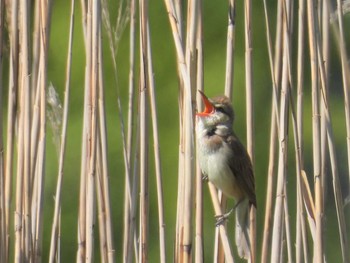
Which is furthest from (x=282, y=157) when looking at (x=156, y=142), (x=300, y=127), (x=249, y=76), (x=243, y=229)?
(x=243, y=229)

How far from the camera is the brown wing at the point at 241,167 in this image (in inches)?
130

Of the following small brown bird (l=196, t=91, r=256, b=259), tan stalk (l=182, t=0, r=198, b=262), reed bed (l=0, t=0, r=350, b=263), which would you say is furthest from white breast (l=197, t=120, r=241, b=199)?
tan stalk (l=182, t=0, r=198, b=262)

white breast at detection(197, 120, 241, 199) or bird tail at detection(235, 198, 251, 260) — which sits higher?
white breast at detection(197, 120, 241, 199)

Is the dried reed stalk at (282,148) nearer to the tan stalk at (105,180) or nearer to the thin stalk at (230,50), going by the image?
the thin stalk at (230,50)

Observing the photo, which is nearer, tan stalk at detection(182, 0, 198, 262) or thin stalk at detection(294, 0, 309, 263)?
tan stalk at detection(182, 0, 198, 262)

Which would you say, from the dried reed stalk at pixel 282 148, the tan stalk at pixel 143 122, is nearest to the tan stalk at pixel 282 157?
the dried reed stalk at pixel 282 148

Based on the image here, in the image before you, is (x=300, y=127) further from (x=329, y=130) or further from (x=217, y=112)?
(x=217, y=112)

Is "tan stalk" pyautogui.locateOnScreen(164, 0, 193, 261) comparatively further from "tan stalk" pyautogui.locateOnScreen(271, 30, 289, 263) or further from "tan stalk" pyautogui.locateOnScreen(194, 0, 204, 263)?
"tan stalk" pyautogui.locateOnScreen(271, 30, 289, 263)

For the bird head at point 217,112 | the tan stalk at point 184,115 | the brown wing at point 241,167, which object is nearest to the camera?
the tan stalk at point 184,115

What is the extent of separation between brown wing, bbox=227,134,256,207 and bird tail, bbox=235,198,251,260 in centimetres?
6

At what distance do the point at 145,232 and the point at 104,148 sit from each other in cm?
28

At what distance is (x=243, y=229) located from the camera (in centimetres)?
318

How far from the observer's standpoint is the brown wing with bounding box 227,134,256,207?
3.31 metres

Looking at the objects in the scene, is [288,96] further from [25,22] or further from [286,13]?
[25,22]
